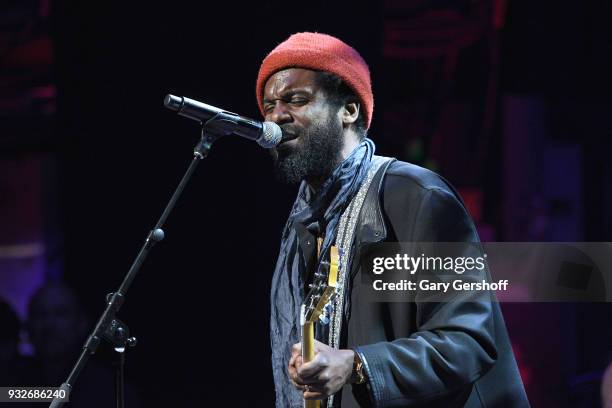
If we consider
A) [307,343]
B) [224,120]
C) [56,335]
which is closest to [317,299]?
[307,343]

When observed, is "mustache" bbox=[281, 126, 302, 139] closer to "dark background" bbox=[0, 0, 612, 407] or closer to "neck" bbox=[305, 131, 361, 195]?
"neck" bbox=[305, 131, 361, 195]

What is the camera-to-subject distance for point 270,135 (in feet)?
7.12

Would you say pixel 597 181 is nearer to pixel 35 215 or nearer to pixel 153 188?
pixel 153 188

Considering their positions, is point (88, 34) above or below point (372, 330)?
above

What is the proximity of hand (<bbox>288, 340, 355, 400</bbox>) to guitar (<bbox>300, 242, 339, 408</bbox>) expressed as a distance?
0.07 feet

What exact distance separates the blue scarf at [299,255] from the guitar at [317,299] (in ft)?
0.64

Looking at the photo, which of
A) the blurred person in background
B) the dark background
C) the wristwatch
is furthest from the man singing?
the blurred person in background

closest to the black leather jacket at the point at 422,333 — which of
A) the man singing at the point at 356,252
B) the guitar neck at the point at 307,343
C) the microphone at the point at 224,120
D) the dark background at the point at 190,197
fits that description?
the man singing at the point at 356,252

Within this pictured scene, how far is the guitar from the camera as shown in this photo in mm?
1826

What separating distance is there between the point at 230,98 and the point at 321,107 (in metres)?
1.17

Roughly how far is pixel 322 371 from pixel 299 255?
595mm

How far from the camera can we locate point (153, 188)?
3562 mm

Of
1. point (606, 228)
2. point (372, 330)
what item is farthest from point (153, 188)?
point (606, 228)

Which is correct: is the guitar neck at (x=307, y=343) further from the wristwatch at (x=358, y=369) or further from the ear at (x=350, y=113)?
the ear at (x=350, y=113)
